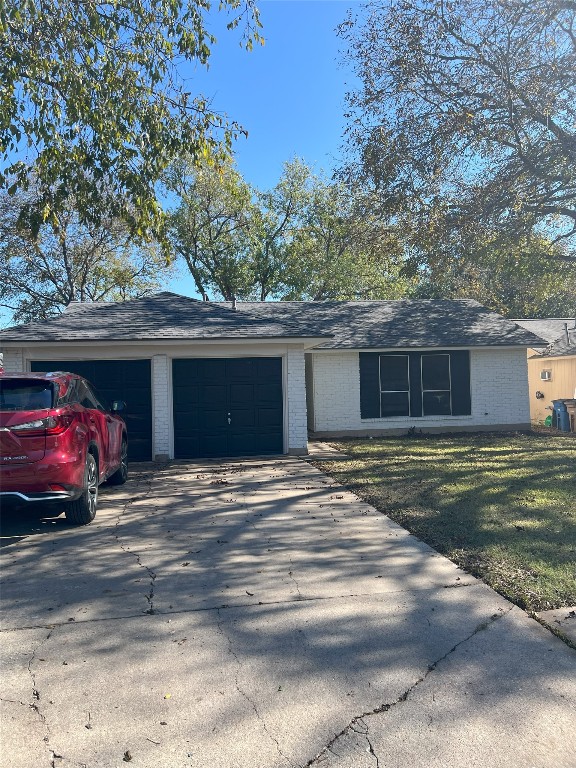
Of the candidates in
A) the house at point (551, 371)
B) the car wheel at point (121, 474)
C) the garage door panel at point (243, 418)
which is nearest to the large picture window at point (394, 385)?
the house at point (551, 371)

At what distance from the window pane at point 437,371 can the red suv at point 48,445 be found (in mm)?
11946

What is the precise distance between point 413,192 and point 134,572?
11.1m

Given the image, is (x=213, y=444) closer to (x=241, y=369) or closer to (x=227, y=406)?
(x=227, y=406)

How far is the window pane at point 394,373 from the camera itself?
58.3 feet

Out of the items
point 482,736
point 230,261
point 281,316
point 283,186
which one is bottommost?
point 482,736

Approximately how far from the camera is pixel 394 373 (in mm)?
17844

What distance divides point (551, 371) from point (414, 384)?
6995 millimetres

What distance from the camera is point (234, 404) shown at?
1364 centimetres

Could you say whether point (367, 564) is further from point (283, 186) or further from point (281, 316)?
point (283, 186)

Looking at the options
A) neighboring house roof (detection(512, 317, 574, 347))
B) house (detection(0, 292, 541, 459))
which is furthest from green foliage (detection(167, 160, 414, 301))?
house (detection(0, 292, 541, 459))

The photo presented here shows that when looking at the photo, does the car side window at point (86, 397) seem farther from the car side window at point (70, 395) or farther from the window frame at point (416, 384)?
the window frame at point (416, 384)

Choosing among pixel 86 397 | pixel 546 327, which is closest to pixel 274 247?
pixel 546 327

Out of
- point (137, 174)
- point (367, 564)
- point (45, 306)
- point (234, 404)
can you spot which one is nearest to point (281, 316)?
point (234, 404)

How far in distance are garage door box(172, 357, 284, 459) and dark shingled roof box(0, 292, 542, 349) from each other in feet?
2.83
